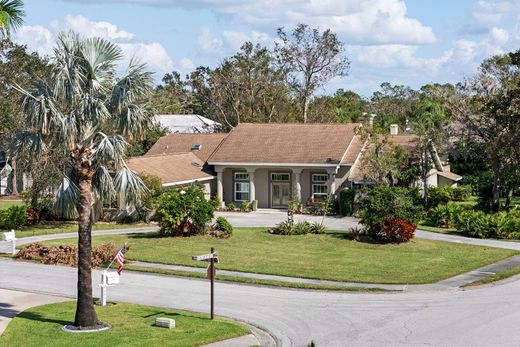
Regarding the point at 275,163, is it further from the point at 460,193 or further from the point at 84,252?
the point at 84,252

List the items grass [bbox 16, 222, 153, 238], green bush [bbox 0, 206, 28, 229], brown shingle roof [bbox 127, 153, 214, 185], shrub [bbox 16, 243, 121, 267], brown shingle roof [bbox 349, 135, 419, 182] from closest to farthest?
1. shrub [bbox 16, 243, 121, 267]
2. grass [bbox 16, 222, 153, 238]
3. green bush [bbox 0, 206, 28, 229]
4. brown shingle roof [bbox 127, 153, 214, 185]
5. brown shingle roof [bbox 349, 135, 419, 182]

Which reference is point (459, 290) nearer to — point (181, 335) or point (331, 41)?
point (181, 335)

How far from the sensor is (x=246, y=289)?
2475cm

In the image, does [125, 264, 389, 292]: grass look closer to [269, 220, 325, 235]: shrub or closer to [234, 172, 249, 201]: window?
[269, 220, 325, 235]: shrub

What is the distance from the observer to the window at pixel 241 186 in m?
51.5

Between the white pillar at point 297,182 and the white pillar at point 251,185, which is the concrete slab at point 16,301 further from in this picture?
the white pillar at point 251,185

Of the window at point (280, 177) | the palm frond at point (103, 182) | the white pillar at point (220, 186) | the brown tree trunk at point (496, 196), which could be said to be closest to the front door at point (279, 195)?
the window at point (280, 177)

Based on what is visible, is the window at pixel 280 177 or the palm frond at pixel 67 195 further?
the window at pixel 280 177

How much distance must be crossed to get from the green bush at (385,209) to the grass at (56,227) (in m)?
13.4

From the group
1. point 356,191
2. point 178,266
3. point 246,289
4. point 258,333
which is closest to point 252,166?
point 356,191

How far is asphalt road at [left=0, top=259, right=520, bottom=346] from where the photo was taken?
1842cm

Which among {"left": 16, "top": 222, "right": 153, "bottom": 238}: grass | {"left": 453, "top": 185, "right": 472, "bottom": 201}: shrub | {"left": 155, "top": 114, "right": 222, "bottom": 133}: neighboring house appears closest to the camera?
{"left": 16, "top": 222, "right": 153, "bottom": 238}: grass

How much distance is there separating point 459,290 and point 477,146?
2420 centimetres

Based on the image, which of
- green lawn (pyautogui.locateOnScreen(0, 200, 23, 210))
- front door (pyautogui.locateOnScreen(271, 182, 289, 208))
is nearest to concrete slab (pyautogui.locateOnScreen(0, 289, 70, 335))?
front door (pyautogui.locateOnScreen(271, 182, 289, 208))
